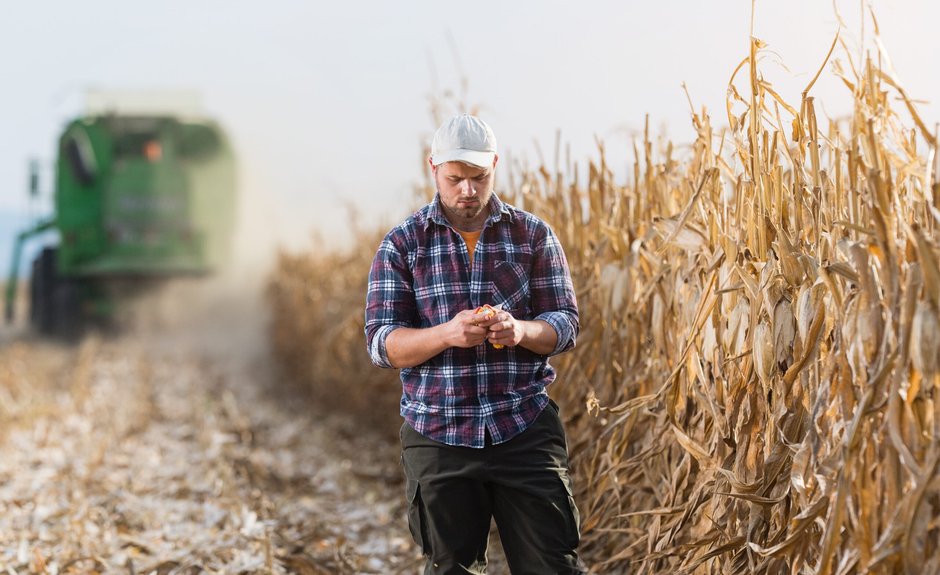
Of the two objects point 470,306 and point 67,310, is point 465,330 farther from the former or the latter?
point 67,310

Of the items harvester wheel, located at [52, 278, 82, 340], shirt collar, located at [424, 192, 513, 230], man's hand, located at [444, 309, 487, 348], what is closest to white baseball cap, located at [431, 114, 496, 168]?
shirt collar, located at [424, 192, 513, 230]

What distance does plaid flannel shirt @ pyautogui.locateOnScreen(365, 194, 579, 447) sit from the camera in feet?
8.64

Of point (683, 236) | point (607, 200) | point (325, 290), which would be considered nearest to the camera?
point (683, 236)

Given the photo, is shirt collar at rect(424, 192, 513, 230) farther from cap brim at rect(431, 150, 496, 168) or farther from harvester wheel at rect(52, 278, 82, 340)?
→ harvester wheel at rect(52, 278, 82, 340)

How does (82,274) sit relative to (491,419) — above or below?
above

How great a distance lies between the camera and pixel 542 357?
276 cm

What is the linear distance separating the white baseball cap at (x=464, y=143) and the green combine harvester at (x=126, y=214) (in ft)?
37.0

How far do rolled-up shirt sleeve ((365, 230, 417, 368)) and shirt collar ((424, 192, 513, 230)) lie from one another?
0.12 meters

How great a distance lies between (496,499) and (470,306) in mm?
576

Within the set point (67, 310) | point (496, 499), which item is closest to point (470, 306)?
point (496, 499)

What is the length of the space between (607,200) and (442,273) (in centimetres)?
144

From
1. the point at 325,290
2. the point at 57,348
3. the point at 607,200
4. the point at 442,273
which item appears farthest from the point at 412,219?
the point at 57,348

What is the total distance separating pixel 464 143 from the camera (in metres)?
2.53

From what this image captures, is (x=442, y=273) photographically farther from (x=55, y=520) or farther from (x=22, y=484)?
(x=22, y=484)
